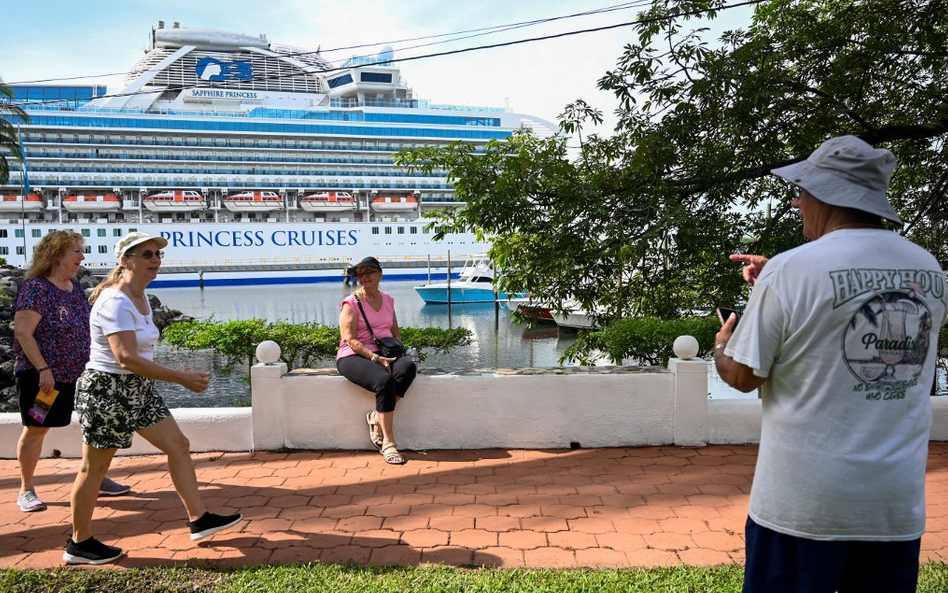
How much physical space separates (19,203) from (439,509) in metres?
45.0

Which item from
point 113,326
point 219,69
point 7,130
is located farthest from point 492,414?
point 219,69

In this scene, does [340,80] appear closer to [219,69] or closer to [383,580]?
[219,69]

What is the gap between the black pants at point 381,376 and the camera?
13.3 ft

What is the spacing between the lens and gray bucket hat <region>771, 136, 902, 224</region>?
1.48 meters

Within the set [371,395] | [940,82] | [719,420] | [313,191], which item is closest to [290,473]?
[371,395]

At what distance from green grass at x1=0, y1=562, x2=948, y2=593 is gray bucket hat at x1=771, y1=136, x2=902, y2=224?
5.06ft

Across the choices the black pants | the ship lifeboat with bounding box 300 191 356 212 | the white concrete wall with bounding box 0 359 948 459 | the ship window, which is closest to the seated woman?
the black pants

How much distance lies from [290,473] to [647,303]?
3610 millimetres

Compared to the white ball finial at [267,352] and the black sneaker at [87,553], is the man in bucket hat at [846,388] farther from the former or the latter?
the white ball finial at [267,352]

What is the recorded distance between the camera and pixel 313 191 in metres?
43.4

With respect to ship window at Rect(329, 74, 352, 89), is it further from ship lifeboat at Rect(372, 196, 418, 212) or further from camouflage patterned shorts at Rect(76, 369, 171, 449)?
camouflage patterned shorts at Rect(76, 369, 171, 449)

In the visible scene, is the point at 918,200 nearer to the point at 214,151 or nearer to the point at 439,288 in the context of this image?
the point at 439,288

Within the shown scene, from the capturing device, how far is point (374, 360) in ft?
13.6

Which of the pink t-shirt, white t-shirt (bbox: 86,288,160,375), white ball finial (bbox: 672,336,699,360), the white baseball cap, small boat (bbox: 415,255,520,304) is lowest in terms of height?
small boat (bbox: 415,255,520,304)
